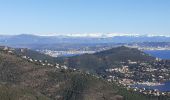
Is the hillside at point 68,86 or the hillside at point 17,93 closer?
the hillside at point 17,93

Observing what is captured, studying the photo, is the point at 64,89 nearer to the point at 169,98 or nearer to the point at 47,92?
the point at 47,92

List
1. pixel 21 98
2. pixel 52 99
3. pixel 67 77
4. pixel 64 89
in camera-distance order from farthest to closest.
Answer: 1. pixel 67 77
2. pixel 64 89
3. pixel 52 99
4. pixel 21 98

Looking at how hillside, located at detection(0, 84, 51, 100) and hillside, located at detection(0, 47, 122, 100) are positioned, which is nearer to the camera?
hillside, located at detection(0, 84, 51, 100)

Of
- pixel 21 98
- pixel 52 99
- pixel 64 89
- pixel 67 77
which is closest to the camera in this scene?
pixel 21 98

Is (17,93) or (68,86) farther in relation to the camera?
(68,86)

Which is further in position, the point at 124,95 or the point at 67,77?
the point at 67,77

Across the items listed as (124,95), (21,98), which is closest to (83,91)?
(124,95)

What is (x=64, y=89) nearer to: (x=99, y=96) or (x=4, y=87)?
(x=99, y=96)

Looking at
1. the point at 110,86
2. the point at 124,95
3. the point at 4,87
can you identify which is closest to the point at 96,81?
the point at 110,86

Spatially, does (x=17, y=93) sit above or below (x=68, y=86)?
above
